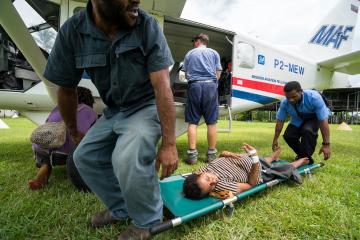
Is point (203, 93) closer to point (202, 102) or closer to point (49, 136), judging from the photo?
point (202, 102)

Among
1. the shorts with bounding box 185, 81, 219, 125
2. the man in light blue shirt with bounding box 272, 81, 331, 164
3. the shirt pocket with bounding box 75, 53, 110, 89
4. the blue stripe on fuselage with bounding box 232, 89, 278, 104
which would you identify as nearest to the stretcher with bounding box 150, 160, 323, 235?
the shirt pocket with bounding box 75, 53, 110, 89

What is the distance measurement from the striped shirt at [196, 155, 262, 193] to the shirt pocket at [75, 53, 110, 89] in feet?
5.05

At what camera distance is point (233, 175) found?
3.04m

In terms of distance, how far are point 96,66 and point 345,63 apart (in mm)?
6828

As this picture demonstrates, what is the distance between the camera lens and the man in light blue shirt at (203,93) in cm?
458

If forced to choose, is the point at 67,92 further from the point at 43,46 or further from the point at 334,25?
the point at 334,25

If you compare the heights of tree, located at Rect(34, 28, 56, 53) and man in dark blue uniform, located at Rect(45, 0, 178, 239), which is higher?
tree, located at Rect(34, 28, 56, 53)

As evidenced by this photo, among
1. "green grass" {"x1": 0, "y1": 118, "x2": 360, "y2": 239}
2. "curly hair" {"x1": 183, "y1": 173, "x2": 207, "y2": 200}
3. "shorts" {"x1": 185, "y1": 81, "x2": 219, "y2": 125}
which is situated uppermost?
"shorts" {"x1": 185, "y1": 81, "x2": 219, "y2": 125}

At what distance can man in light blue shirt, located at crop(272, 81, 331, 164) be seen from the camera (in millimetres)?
3880

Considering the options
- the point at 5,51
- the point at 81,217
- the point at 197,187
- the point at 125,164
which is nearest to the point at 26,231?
the point at 81,217

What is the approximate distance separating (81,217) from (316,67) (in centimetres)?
689

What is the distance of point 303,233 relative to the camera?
6.76ft

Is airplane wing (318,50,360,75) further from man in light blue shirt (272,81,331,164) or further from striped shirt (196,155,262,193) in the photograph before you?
striped shirt (196,155,262,193)

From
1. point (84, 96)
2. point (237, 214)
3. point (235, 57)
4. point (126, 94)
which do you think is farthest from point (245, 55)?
point (126, 94)
